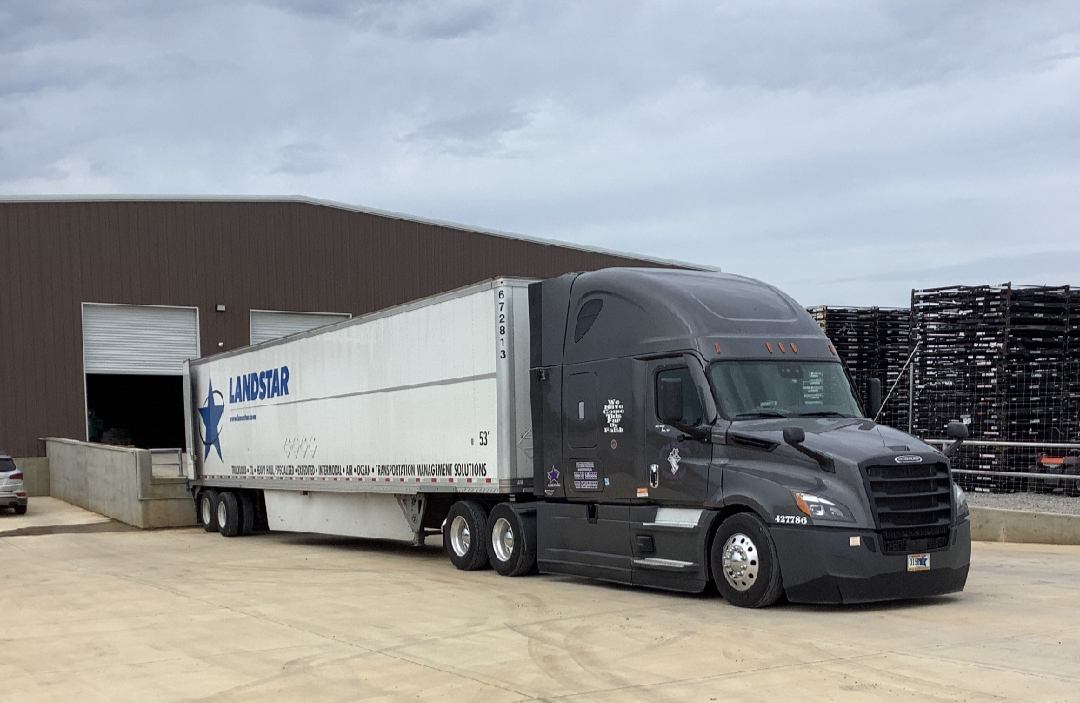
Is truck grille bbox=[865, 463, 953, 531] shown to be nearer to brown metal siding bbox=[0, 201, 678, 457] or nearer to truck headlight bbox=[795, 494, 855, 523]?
truck headlight bbox=[795, 494, 855, 523]

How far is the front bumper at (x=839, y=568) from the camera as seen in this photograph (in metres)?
10.8

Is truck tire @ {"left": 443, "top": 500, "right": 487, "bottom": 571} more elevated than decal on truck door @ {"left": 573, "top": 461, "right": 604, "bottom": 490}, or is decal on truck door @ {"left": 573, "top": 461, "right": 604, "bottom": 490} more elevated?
decal on truck door @ {"left": 573, "top": 461, "right": 604, "bottom": 490}

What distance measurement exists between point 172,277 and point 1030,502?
2442cm

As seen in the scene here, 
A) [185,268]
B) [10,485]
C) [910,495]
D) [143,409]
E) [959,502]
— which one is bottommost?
[10,485]

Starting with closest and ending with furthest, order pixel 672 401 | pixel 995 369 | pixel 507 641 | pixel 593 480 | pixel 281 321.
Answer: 1. pixel 507 641
2. pixel 672 401
3. pixel 593 480
4. pixel 995 369
5. pixel 281 321

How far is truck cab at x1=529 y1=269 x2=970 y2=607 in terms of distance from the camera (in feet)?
36.1

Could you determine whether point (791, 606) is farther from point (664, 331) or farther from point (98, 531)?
point (98, 531)

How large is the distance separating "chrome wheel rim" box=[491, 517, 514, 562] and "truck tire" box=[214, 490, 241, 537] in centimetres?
993

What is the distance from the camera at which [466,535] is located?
51.5 ft

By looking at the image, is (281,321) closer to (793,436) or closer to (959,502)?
(793,436)

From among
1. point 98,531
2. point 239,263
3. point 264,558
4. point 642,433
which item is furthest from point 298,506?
point 239,263

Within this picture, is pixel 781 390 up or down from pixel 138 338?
down

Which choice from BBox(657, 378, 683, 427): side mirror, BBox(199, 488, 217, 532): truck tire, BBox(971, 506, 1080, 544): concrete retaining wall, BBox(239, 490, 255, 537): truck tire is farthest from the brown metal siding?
BBox(657, 378, 683, 427): side mirror

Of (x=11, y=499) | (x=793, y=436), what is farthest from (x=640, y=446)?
(x=11, y=499)
